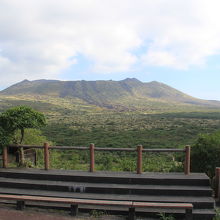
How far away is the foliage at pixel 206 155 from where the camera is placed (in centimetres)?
849

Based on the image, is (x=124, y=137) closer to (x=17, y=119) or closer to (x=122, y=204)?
(x=17, y=119)

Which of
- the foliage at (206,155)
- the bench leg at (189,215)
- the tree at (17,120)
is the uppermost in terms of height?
the tree at (17,120)

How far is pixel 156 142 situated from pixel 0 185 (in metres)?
26.9

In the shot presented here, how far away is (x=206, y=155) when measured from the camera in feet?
28.3

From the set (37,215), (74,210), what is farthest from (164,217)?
(37,215)

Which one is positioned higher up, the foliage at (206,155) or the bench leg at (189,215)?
the foliage at (206,155)

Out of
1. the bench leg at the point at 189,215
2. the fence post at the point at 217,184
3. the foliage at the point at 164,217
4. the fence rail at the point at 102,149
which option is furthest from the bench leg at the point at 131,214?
the fence post at the point at 217,184

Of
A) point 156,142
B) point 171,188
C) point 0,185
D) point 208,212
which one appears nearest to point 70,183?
point 0,185

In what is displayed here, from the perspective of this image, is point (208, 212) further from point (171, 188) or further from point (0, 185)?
point (0, 185)

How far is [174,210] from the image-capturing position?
6066 mm

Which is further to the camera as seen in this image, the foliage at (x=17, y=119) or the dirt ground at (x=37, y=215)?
the foliage at (x=17, y=119)

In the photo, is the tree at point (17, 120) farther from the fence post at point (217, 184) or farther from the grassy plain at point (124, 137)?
the fence post at point (217, 184)

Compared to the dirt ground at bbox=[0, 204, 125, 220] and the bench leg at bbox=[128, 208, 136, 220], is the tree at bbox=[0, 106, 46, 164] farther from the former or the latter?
the bench leg at bbox=[128, 208, 136, 220]

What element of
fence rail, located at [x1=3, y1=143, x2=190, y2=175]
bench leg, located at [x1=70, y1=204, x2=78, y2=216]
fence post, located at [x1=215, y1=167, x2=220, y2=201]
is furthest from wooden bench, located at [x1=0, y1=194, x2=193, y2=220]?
fence rail, located at [x1=3, y1=143, x2=190, y2=175]
